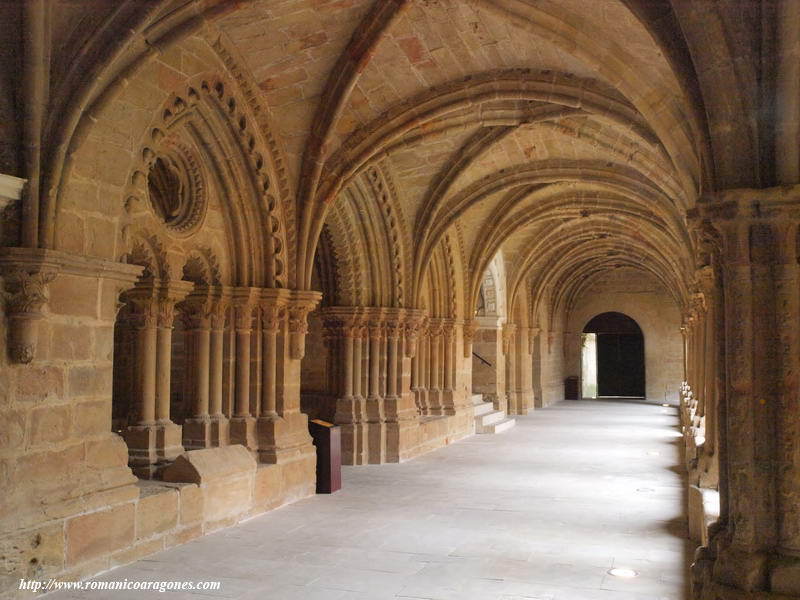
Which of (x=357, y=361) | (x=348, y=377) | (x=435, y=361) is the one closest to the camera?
(x=348, y=377)

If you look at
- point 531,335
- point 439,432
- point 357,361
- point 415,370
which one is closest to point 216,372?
point 357,361

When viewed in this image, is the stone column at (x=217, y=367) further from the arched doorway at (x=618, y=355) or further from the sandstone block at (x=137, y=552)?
the arched doorway at (x=618, y=355)

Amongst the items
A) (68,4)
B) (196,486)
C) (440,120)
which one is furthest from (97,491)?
(440,120)

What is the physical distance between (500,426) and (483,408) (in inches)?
26.7

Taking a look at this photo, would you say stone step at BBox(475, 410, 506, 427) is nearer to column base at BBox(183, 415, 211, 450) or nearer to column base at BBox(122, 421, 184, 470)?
column base at BBox(183, 415, 211, 450)

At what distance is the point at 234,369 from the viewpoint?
7.46 metres

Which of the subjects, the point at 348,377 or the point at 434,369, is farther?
the point at 434,369

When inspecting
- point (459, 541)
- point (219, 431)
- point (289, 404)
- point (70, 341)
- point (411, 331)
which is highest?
point (411, 331)

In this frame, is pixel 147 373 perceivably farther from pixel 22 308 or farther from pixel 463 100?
pixel 463 100

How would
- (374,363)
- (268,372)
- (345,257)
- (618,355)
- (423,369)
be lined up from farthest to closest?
(618,355) → (423,369) → (374,363) → (345,257) → (268,372)

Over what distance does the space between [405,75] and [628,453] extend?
6955 mm

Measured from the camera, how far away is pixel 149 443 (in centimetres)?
634

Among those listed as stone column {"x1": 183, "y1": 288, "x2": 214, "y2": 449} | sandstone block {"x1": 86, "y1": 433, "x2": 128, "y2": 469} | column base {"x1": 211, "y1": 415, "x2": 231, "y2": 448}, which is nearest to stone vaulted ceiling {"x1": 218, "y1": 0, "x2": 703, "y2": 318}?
stone column {"x1": 183, "y1": 288, "x2": 214, "y2": 449}

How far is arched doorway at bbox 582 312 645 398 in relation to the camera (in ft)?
90.8
